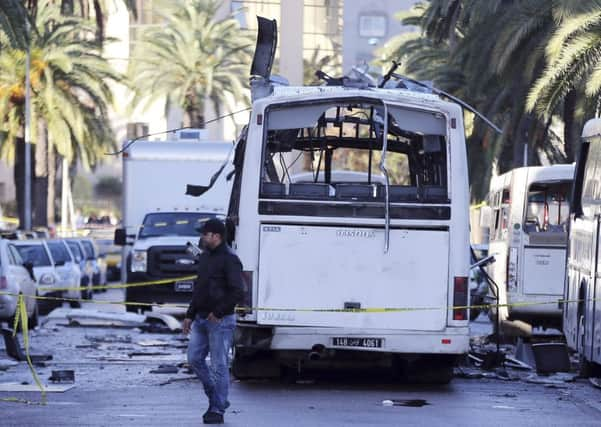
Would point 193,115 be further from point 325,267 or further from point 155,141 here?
point 325,267

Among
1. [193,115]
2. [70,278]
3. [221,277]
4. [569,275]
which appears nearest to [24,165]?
[193,115]

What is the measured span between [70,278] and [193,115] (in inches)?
917

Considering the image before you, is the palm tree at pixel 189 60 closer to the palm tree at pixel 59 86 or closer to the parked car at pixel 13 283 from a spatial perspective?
the palm tree at pixel 59 86

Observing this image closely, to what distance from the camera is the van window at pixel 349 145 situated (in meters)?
14.8

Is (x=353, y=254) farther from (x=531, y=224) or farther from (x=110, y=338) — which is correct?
(x=531, y=224)

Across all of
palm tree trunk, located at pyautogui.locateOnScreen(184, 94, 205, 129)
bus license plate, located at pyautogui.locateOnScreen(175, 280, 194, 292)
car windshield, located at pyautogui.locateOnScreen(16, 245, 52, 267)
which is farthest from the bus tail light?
palm tree trunk, located at pyautogui.locateOnScreen(184, 94, 205, 129)

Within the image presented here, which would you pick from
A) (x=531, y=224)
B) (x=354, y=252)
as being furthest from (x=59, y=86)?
(x=354, y=252)

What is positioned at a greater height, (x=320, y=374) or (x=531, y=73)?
(x=531, y=73)

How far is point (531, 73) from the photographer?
3256 cm

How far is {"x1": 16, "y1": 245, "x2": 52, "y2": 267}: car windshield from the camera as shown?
3325 centimetres

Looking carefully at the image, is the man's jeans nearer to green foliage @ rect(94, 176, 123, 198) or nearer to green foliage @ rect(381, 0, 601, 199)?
green foliage @ rect(381, 0, 601, 199)

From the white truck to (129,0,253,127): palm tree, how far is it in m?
27.3

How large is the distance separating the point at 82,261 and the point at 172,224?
44.3 feet

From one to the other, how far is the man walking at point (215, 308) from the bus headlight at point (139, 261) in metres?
14.5
